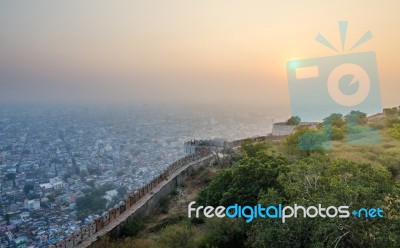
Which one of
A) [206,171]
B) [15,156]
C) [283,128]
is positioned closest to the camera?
[206,171]

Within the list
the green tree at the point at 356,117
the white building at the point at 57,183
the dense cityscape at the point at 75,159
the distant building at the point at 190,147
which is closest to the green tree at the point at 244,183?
the dense cityscape at the point at 75,159

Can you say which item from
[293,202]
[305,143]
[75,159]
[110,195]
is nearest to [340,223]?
[293,202]

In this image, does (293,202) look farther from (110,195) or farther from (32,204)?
(110,195)

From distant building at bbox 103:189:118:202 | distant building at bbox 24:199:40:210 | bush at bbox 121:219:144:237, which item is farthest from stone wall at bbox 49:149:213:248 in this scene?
distant building at bbox 24:199:40:210

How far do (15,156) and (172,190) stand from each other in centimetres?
1745

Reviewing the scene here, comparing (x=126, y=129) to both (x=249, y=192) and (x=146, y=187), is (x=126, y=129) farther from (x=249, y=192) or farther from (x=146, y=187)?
(x=249, y=192)

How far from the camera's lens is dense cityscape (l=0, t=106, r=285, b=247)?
15828mm

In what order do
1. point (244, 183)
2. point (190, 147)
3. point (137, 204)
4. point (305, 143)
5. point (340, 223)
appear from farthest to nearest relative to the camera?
point (190, 147) < point (305, 143) < point (137, 204) < point (244, 183) < point (340, 223)

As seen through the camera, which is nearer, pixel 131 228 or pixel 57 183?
pixel 131 228

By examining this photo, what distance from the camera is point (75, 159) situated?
28734 millimetres

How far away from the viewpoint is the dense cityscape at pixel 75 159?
15.8m

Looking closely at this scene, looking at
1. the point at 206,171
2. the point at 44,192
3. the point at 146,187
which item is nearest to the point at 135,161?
the point at 44,192

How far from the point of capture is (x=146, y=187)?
14.3 meters

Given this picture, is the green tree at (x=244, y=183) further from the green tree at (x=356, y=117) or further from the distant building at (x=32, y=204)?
the green tree at (x=356, y=117)
